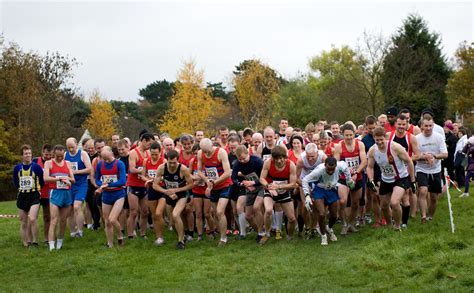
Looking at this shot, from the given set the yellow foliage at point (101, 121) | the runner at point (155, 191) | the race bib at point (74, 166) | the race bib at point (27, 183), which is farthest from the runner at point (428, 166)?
the yellow foliage at point (101, 121)

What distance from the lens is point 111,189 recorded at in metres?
12.4

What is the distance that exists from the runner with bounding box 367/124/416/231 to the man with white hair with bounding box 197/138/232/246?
2.88m

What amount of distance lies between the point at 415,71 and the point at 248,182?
36834 mm

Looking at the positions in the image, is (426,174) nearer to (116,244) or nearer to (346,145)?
(346,145)

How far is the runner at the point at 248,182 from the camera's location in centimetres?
1212

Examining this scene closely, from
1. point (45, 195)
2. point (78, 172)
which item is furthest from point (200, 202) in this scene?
point (45, 195)

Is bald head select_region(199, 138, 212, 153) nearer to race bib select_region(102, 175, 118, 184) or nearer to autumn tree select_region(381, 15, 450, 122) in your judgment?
race bib select_region(102, 175, 118, 184)

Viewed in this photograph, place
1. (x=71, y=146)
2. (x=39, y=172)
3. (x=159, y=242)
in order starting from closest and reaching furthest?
(x=159, y=242), (x=39, y=172), (x=71, y=146)

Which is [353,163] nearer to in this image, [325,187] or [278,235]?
[325,187]

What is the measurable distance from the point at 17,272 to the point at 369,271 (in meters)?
6.22

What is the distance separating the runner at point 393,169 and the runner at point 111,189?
16.5 ft

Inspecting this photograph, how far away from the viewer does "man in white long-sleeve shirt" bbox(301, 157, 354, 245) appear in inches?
447

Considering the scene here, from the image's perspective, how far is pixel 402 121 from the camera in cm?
1176

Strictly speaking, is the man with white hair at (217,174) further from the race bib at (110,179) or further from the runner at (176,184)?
the race bib at (110,179)
